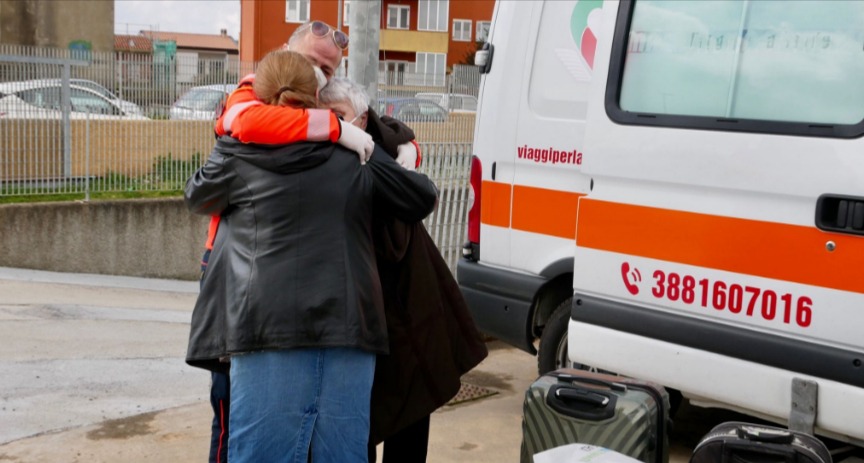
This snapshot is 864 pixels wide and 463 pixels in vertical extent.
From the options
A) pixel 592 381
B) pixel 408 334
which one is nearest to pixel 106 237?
pixel 592 381

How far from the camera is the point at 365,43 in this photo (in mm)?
6246

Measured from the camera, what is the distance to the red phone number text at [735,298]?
3791mm

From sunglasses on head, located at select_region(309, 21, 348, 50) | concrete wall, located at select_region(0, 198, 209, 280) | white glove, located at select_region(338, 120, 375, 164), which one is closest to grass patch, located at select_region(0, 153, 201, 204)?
concrete wall, located at select_region(0, 198, 209, 280)

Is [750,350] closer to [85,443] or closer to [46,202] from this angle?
[85,443]

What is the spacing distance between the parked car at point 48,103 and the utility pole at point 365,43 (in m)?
4.58

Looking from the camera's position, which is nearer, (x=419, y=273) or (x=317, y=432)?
(x=317, y=432)

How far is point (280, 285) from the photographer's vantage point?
117 inches

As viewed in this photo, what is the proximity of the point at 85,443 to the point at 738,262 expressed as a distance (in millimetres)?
2930

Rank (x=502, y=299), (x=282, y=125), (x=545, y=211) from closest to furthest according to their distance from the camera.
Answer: (x=282, y=125)
(x=545, y=211)
(x=502, y=299)

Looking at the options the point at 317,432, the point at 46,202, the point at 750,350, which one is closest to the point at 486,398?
the point at 750,350

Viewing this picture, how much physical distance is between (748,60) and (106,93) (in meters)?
7.49

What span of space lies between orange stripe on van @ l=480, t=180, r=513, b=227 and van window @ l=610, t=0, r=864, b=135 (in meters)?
1.18

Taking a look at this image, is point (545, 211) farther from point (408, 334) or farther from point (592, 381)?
point (408, 334)

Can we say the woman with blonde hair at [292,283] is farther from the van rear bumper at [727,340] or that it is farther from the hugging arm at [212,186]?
the van rear bumper at [727,340]
